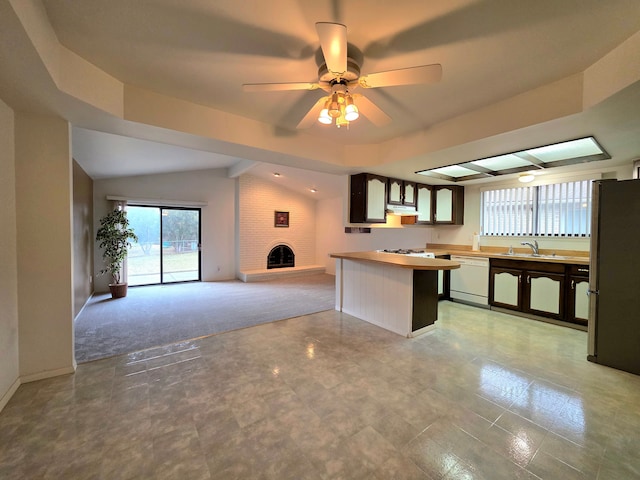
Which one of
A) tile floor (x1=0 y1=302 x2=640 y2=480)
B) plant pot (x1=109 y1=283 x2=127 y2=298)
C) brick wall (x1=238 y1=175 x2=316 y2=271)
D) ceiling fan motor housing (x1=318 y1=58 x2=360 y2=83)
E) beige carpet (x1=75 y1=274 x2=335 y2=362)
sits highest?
ceiling fan motor housing (x1=318 y1=58 x2=360 y2=83)

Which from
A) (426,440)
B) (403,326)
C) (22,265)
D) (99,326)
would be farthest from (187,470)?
(99,326)

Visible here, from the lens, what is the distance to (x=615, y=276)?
98.7 inches

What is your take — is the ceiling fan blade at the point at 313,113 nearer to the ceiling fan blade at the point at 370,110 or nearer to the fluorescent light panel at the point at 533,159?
the ceiling fan blade at the point at 370,110

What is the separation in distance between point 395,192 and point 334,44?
348cm

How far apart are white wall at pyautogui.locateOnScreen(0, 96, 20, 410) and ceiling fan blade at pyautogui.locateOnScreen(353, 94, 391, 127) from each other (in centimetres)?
261

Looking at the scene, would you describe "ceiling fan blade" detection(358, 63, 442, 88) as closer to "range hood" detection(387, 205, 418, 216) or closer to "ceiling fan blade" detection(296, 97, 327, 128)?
"ceiling fan blade" detection(296, 97, 327, 128)

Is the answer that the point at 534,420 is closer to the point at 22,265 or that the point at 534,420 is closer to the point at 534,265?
the point at 534,265

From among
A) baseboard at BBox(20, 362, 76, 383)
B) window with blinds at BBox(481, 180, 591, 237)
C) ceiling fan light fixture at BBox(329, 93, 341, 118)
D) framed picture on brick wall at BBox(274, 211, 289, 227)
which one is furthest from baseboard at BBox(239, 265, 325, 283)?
ceiling fan light fixture at BBox(329, 93, 341, 118)

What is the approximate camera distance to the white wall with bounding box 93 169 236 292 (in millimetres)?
5574

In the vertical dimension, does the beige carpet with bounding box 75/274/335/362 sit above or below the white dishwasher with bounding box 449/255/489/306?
below

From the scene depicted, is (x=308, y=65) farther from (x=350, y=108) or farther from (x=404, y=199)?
(x=404, y=199)

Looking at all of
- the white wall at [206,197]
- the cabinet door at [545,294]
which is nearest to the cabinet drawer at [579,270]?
the cabinet door at [545,294]

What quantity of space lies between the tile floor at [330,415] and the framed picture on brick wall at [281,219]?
4878 millimetres

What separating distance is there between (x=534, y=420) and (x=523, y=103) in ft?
7.95
